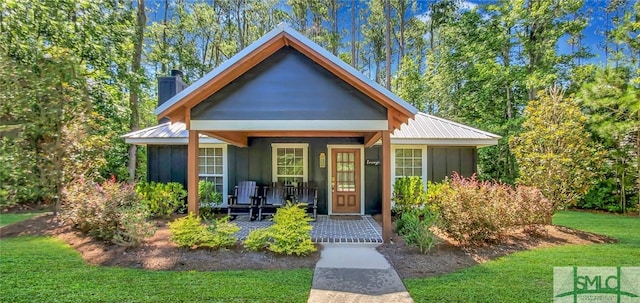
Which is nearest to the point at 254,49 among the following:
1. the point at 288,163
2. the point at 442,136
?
the point at 288,163

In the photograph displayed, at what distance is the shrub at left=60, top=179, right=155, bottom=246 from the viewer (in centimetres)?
580

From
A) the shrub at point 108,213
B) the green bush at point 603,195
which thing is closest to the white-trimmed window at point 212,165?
the shrub at point 108,213

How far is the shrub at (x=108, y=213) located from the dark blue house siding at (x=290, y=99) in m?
2.27

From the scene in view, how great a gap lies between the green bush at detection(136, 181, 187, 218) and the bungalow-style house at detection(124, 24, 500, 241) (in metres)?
0.79

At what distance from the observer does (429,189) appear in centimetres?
898

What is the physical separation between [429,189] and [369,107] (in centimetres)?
408

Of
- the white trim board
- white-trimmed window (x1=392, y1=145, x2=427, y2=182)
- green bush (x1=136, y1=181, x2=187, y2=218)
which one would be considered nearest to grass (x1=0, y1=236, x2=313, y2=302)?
the white trim board

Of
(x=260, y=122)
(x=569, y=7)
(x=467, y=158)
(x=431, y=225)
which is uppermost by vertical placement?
(x=569, y=7)

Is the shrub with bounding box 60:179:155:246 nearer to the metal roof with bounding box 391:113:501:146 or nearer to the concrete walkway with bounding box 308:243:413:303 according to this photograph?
the concrete walkway with bounding box 308:243:413:303

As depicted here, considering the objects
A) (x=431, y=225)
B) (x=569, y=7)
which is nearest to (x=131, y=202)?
(x=431, y=225)

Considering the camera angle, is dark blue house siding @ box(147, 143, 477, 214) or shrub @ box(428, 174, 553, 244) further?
dark blue house siding @ box(147, 143, 477, 214)

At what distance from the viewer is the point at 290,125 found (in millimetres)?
6109

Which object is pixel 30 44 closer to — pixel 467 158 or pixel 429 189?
pixel 429 189

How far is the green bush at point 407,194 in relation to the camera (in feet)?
29.1
